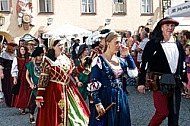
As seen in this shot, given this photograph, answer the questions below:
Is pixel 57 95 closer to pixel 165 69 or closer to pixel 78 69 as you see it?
pixel 78 69

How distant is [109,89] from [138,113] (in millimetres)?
3206

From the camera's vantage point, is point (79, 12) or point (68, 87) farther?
point (79, 12)

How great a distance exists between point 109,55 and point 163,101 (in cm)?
106

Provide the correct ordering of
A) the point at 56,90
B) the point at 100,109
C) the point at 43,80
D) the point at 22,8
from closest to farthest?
1. the point at 100,109
2. the point at 43,80
3. the point at 56,90
4. the point at 22,8

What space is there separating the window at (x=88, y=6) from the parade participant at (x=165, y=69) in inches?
810

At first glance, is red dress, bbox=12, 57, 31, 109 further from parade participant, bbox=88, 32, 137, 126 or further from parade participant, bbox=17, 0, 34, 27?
parade participant, bbox=17, 0, 34, 27

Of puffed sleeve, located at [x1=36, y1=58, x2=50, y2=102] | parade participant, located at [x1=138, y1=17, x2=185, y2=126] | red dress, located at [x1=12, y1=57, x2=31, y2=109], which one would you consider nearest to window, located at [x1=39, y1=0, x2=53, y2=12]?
red dress, located at [x1=12, y1=57, x2=31, y2=109]

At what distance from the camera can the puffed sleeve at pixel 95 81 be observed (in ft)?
15.7

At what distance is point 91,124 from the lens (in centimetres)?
497

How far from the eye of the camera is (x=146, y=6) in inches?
1078

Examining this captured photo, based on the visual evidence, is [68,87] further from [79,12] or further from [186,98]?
[79,12]

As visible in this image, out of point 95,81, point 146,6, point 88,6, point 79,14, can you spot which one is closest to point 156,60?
point 95,81

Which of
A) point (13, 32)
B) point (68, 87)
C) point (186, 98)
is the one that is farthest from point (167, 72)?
point (13, 32)

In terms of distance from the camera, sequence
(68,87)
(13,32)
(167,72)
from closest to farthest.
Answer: (167,72), (68,87), (13,32)
